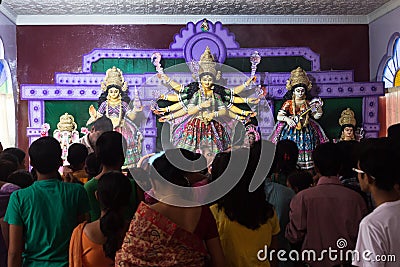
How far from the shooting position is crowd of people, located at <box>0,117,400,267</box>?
6.72 feet

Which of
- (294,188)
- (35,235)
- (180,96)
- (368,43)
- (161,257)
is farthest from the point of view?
(368,43)

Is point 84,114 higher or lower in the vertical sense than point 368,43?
lower

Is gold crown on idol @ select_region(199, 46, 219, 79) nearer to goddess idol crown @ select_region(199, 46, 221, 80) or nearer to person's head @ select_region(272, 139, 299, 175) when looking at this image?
goddess idol crown @ select_region(199, 46, 221, 80)

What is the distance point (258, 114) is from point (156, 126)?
1.39 meters

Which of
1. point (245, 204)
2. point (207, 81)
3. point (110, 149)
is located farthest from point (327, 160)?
point (207, 81)

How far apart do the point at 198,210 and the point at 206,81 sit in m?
5.49

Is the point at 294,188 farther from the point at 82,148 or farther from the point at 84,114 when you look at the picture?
the point at 84,114

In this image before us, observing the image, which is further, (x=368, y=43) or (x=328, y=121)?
(x=368, y=43)

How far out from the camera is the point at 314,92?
7906mm

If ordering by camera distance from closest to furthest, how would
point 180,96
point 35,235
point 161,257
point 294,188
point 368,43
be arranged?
point 161,257, point 35,235, point 294,188, point 180,96, point 368,43

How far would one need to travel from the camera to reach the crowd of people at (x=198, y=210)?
6.72 feet

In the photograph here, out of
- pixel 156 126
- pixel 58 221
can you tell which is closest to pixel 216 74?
pixel 156 126

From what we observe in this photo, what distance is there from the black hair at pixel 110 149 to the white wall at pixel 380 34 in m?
6.22
